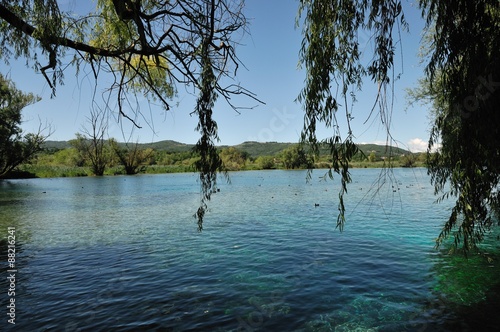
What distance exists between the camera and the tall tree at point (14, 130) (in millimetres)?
30734

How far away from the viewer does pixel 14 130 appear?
107 feet

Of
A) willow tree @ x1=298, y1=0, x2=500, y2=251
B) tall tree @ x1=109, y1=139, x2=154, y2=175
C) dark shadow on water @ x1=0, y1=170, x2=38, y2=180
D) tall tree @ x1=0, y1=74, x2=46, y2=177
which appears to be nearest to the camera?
willow tree @ x1=298, y1=0, x2=500, y2=251

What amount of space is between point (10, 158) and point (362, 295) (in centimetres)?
3898

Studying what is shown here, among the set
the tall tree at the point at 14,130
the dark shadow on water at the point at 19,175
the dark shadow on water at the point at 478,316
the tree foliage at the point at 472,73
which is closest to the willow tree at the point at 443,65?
the tree foliage at the point at 472,73

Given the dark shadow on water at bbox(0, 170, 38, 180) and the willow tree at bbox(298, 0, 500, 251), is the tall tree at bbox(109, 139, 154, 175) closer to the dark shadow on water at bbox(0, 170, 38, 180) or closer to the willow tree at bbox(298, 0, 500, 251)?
the dark shadow on water at bbox(0, 170, 38, 180)

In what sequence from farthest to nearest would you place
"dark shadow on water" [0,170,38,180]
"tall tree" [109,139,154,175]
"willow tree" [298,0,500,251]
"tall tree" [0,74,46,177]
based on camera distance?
"tall tree" [109,139,154,175] → "dark shadow on water" [0,170,38,180] → "tall tree" [0,74,46,177] → "willow tree" [298,0,500,251]

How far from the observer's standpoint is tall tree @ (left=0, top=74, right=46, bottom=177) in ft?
101

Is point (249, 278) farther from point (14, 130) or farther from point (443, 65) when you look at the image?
point (14, 130)

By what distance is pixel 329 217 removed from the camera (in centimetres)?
1656

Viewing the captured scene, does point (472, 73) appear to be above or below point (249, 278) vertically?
above

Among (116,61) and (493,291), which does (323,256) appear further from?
(116,61)

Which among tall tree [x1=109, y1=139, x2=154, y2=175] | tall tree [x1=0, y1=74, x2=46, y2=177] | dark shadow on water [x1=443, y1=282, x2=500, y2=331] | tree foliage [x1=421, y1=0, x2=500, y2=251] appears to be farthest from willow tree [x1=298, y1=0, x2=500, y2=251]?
tall tree [x1=109, y1=139, x2=154, y2=175]

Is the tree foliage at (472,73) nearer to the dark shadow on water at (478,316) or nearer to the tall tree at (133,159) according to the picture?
the dark shadow on water at (478,316)

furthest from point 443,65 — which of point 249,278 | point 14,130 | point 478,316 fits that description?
point 14,130
